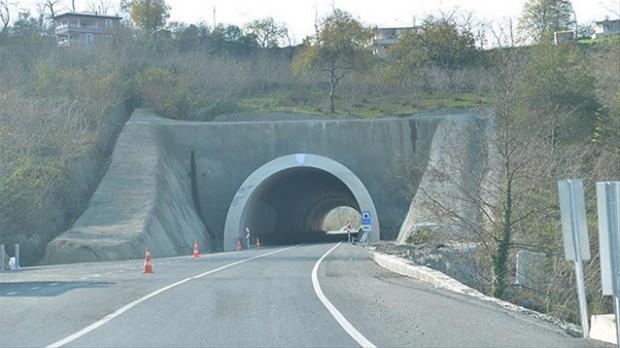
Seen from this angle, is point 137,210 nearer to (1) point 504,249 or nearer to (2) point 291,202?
(2) point 291,202

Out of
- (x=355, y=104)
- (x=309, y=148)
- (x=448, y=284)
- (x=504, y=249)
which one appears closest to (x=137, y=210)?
(x=309, y=148)

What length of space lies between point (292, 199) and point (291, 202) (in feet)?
1.80

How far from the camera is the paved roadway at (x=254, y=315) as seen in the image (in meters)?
12.2

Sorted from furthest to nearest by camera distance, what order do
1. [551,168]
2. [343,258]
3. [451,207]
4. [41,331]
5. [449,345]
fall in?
[343,258], [451,207], [551,168], [41,331], [449,345]

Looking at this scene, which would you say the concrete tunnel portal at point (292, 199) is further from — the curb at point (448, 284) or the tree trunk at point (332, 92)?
the curb at point (448, 284)

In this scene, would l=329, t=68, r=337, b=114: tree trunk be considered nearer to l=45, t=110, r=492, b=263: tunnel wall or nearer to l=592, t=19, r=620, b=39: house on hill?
l=45, t=110, r=492, b=263: tunnel wall

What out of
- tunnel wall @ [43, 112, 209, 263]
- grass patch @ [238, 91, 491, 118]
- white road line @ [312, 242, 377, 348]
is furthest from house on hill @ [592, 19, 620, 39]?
white road line @ [312, 242, 377, 348]

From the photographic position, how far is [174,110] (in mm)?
64000

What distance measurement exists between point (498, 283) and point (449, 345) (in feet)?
43.2

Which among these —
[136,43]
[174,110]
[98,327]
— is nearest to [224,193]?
[174,110]

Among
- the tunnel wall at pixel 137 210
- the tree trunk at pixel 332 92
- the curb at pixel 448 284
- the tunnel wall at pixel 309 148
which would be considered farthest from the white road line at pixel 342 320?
the tree trunk at pixel 332 92

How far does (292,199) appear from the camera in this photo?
68.0 m

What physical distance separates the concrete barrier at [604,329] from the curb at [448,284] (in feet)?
1.82

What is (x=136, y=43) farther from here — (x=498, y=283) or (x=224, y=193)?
(x=498, y=283)
